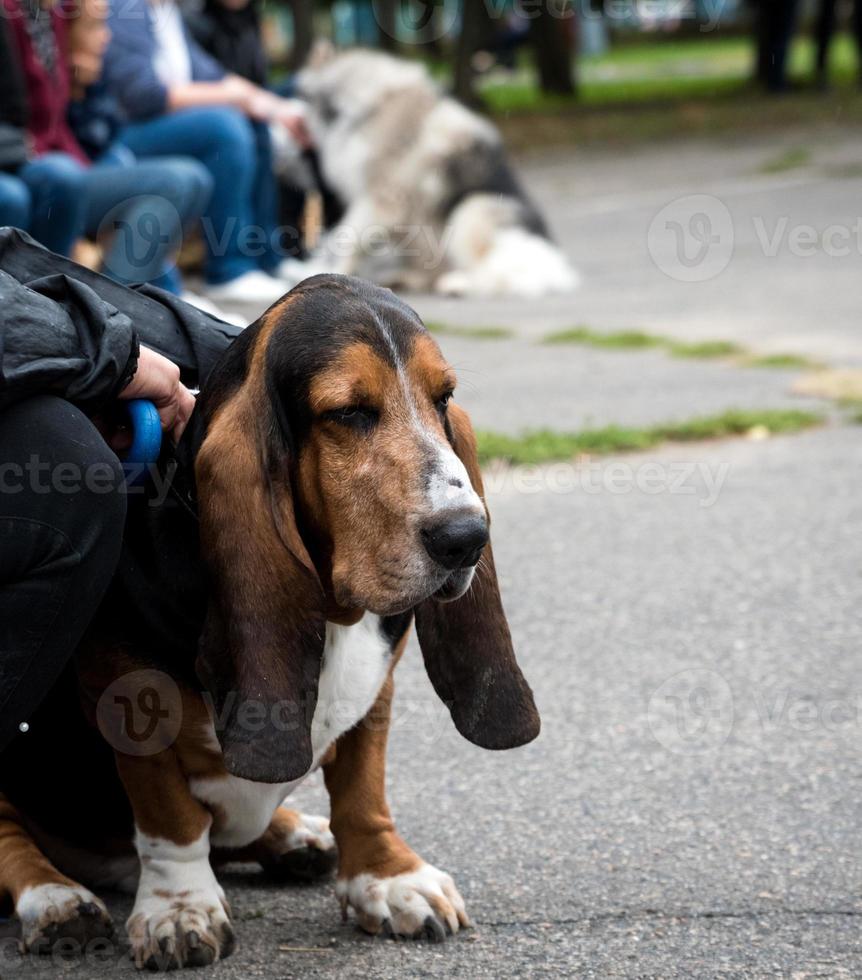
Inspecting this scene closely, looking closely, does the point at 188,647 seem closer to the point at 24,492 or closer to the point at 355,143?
the point at 24,492

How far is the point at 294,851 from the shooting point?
3062 mm

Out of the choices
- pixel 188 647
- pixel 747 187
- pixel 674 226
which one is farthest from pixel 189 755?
pixel 747 187

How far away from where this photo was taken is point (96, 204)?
7.48 m

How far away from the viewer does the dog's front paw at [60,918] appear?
2.72 meters

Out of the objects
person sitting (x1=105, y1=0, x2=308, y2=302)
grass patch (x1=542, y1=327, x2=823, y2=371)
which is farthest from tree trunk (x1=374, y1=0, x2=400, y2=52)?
grass patch (x1=542, y1=327, x2=823, y2=371)

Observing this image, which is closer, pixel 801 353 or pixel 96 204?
pixel 96 204

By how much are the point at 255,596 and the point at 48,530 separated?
1.17ft

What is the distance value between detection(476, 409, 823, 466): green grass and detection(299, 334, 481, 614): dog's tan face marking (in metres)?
3.55

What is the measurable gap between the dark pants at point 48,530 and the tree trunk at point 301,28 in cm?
1974

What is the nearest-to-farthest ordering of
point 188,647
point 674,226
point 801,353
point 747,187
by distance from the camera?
point 188,647, point 801,353, point 674,226, point 747,187

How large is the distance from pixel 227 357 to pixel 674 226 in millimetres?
11613

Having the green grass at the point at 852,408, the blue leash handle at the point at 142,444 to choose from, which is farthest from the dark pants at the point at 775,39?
the blue leash handle at the point at 142,444

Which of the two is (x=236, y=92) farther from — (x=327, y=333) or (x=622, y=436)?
(x=327, y=333)

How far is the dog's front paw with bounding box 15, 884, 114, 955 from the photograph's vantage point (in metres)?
2.72
